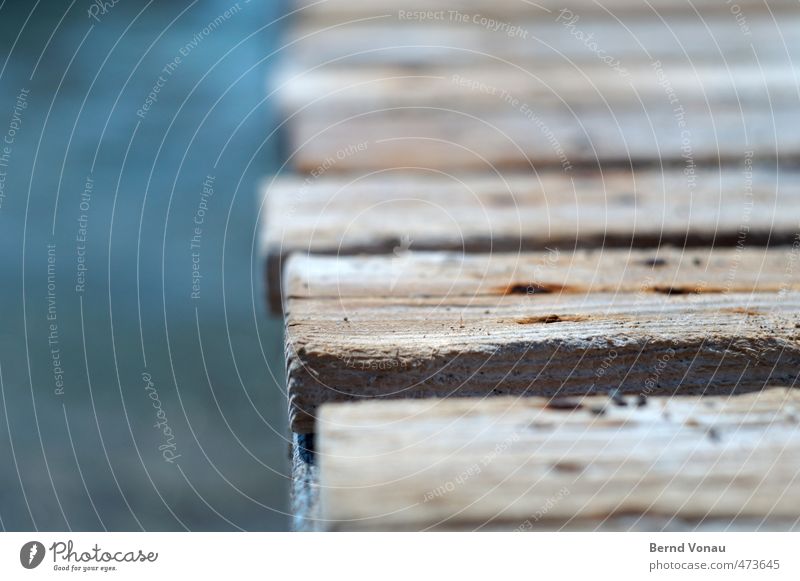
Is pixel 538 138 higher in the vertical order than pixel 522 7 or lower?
lower

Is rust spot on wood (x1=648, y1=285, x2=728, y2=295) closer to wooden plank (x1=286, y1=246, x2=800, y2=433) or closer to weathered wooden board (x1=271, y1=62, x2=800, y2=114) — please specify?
wooden plank (x1=286, y1=246, x2=800, y2=433)

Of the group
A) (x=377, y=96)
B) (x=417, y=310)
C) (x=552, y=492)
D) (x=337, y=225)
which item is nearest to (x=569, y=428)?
(x=552, y=492)


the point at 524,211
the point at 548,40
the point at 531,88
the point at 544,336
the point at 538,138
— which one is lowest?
the point at 544,336

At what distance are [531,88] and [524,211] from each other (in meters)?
0.28

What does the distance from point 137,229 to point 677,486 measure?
1.31m

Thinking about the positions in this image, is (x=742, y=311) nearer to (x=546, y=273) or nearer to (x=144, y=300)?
(x=546, y=273)

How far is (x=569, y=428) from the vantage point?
1.55 ft

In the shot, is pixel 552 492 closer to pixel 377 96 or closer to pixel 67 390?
pixel 377 96

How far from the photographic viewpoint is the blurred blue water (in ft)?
4.52

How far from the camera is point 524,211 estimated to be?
2.45ft

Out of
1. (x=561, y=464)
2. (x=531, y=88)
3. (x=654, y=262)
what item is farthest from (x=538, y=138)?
(x=561, y=464)
